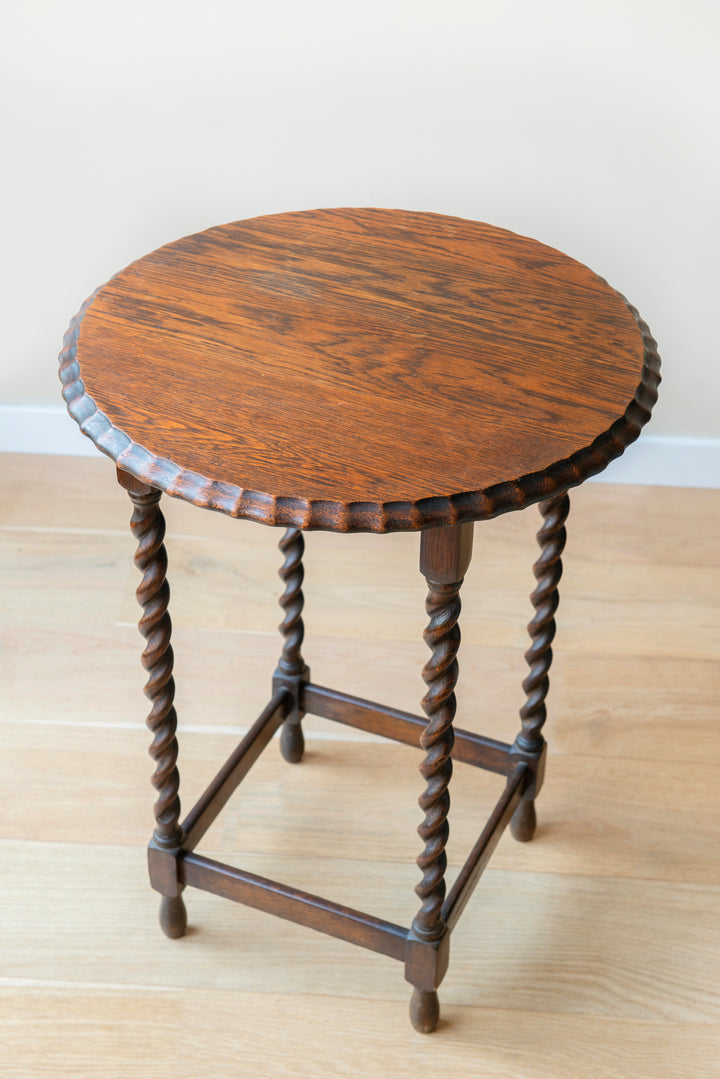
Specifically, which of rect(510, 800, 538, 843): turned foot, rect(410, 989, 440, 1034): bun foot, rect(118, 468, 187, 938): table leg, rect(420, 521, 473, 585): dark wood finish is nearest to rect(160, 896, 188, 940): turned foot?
rect(118, 468, 187, 938): table leg

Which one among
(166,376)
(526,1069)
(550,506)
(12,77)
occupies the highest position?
(12,77)

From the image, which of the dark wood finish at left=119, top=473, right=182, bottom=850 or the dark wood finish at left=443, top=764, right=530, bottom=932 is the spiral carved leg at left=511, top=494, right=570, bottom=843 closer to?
the dark wood finish at left=443, top=764, right=530, bottom=932

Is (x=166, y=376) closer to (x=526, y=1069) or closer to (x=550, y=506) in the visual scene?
(x=550, y=506)

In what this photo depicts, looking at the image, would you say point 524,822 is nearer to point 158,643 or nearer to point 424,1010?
point 424,1010

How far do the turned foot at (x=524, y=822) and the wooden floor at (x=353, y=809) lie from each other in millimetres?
18

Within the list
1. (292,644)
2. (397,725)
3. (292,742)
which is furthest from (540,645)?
(292,742)

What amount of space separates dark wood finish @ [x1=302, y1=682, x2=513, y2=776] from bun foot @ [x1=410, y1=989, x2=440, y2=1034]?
34cm

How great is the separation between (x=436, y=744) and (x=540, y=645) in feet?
1.03

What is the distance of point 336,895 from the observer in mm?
1681

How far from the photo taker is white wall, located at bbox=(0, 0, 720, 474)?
6.79 feet

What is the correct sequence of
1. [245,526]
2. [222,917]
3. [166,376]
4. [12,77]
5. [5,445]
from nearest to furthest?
[166,376]
[222,917]
[12,77]
[245,526]
[5,445]

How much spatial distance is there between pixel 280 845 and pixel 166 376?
0.81 meters

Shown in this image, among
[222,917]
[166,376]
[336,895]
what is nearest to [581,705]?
[336,895]

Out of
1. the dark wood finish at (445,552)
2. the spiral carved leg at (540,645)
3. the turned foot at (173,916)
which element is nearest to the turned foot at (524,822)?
the spiral carved leg at (540,645)
